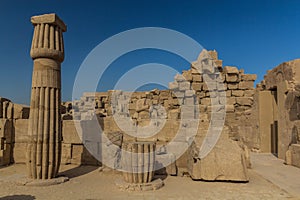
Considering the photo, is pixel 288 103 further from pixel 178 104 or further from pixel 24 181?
pixel 24 181

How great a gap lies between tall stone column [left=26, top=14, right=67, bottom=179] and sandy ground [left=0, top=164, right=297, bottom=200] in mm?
618

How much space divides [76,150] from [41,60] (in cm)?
351

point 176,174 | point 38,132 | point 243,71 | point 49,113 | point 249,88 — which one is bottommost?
point 176,174

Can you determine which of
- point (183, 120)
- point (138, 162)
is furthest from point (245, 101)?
point (138, 162)

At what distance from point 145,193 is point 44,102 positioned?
10.5 feet

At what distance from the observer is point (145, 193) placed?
5.11 meters

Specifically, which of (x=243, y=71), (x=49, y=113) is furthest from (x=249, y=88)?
(x=49, y=113)

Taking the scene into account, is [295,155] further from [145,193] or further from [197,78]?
[145,193]

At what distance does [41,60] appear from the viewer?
240 inches

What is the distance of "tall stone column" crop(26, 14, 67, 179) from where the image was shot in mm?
5992

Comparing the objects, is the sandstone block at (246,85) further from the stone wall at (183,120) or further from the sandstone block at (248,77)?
the sandstone block at (248,77)

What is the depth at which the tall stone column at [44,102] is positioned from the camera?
5.99 m

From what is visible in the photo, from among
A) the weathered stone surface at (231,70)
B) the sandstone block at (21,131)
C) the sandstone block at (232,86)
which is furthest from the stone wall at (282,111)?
the sandstone block at (21,131)

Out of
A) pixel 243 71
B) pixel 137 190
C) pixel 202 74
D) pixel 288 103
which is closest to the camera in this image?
pixel 137 190
